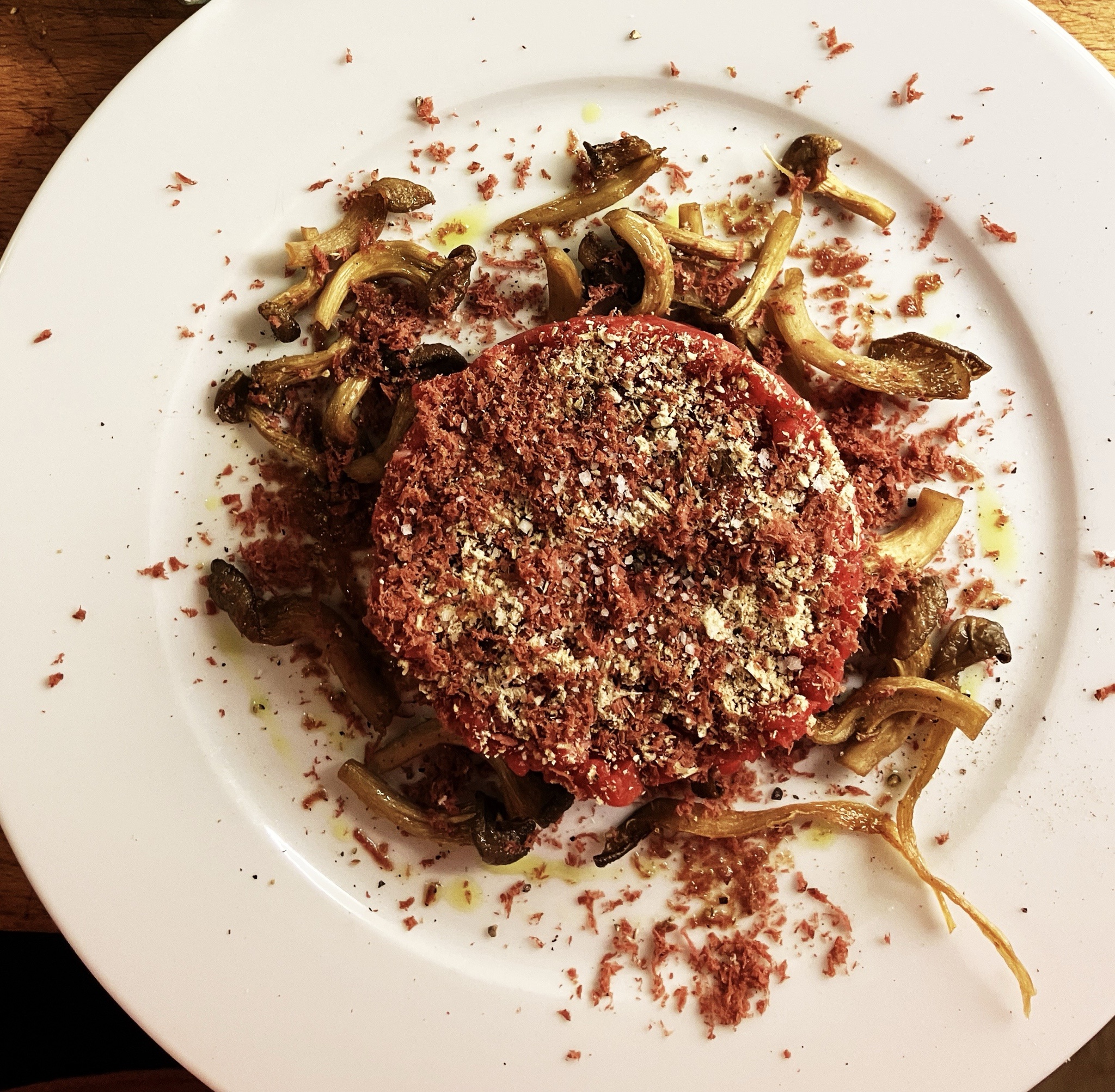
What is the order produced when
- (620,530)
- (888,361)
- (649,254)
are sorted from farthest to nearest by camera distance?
(888,361) → (649,254) → (620,530)

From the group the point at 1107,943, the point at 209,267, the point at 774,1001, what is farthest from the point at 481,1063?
the point at 209,267

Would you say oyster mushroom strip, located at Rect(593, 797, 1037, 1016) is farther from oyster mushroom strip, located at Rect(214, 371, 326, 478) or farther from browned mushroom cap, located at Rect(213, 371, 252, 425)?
browned mushroom cap, located at Rect(213, 371, 252, 425)

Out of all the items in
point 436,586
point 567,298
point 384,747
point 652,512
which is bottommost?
point 384,747

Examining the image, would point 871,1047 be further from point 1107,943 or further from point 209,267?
point 209,267

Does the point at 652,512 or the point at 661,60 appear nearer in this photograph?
the point at 652,512

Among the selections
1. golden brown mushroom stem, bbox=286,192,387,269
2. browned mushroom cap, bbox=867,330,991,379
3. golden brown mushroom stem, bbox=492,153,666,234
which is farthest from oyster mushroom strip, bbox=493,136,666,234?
browned mushroom cap, bbox=867,330,991,379

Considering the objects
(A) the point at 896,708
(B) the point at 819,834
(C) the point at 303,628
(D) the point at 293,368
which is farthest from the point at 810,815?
(D) the point at 293,368

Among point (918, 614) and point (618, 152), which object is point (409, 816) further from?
point (618, 152)

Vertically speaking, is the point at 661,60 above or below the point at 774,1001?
above
